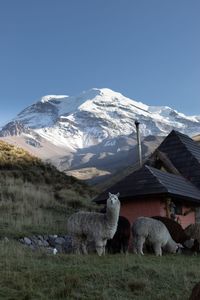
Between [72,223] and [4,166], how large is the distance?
1921cm

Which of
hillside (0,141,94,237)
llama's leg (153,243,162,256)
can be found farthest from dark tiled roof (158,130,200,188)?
llama's leg (153,243,162,256)

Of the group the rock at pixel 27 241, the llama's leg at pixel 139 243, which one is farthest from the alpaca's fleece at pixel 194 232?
the rock at pixel 27 241

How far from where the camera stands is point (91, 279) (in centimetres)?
1163

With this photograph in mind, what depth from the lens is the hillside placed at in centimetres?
2216

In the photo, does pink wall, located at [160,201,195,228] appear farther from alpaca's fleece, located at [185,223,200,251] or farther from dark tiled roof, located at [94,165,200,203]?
alpaca's fleece, located at [185,223,200,251]

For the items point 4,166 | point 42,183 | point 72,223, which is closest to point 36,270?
point 72,223

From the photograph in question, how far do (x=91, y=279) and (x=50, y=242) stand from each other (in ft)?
28.8

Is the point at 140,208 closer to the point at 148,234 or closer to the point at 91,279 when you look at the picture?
the point at 148,234

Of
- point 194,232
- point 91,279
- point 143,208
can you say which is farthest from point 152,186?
point 91,279

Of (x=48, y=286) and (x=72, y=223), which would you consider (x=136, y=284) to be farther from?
(x=72, y=223)

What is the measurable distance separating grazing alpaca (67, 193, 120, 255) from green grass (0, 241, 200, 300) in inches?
94.1

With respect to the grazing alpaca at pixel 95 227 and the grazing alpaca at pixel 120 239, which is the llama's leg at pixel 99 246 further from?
the grazing alpaca at pixel 120 239

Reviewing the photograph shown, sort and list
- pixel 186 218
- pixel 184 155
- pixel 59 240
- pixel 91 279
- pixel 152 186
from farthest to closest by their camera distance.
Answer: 1. pixel 184 155
2. pixel 186 218
3. pixel 152 186
4. pixel 59 240
5. pixel 91 279

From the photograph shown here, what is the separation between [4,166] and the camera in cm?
3562
